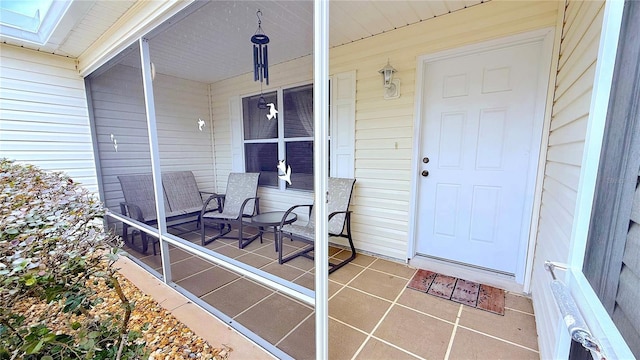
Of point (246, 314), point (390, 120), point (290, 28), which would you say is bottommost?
point (246, 314)

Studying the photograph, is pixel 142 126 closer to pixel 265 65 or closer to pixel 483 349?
pixel 265 65

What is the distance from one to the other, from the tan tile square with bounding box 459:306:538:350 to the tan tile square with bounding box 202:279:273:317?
5.16 feet

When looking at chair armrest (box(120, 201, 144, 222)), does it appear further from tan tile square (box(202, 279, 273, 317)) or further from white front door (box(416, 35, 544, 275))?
white front door (box(416, 35, 544, 275))

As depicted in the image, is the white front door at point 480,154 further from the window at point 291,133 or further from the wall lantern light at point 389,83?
the window at point 291,133

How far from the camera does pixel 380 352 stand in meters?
1.51

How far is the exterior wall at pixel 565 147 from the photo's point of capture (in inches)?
45.3

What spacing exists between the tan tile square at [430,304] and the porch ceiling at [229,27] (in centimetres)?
209

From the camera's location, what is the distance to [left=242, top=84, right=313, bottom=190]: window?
141cm

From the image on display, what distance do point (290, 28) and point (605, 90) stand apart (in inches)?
71.0

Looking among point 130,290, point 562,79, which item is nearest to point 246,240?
point 130,290

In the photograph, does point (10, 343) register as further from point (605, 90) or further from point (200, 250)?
point (605, 90)

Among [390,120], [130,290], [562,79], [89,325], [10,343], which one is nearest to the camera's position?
[10,343]

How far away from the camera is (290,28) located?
1834 millimetres

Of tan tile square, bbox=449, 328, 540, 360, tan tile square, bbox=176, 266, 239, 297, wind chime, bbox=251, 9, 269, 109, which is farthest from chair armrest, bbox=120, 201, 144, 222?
tan tile square, bbox=449, 328, 540, 360
